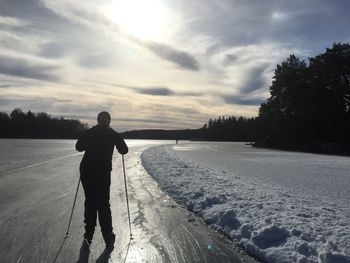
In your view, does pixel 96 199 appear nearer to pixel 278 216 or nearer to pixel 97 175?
pixel 97 175

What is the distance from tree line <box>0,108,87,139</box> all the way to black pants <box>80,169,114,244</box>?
15712 centimetres

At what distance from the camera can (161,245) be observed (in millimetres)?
6742

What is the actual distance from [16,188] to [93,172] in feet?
25.4

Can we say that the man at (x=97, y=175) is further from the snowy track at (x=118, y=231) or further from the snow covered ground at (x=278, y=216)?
the snow covered ground at (x=278, y=216)

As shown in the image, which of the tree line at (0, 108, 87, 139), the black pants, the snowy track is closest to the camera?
the snowy track

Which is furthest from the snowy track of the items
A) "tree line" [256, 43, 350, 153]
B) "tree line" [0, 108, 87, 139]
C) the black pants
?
"tree line" [0, 108, 87, 139]

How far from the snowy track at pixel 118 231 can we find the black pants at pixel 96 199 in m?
0.25

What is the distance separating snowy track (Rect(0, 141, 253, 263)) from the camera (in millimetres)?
6176

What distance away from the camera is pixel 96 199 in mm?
6746

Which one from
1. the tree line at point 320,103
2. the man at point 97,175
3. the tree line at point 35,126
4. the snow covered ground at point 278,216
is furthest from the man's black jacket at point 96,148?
the tree line at point 35,126

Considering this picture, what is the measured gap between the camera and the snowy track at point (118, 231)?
20.3 feet

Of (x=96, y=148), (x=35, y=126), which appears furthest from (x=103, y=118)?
(x=35, y=126)

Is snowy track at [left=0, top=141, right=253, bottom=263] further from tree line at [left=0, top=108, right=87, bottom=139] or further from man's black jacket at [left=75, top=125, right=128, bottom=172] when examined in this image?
tree line at [left=0, top=108, right=87, bottom=139]

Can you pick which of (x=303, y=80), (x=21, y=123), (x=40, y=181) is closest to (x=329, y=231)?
(x=40, y=181)
